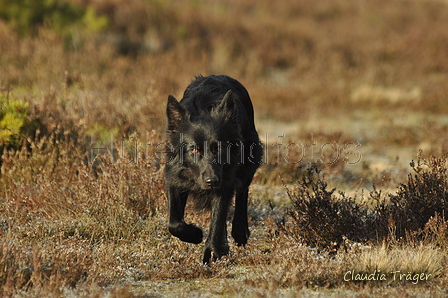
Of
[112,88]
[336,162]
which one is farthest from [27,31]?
[336,162]

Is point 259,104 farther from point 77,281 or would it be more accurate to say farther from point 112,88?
point 77,281

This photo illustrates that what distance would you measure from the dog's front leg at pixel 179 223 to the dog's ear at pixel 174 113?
529 mm

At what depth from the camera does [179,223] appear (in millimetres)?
4168

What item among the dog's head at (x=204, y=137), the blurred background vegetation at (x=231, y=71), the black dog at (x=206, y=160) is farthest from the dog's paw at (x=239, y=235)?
the blurred background vegetation at (x=231, y=71)

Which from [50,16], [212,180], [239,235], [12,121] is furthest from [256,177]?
[50,16]

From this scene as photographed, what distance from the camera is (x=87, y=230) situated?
14.8 feet

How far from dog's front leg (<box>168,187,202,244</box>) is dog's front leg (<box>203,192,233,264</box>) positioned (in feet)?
0.59

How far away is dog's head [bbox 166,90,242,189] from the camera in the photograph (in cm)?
405

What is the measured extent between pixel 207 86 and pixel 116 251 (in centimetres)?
161

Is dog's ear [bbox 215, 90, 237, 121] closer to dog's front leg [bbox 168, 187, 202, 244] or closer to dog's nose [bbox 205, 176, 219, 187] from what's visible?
dog's nose [bbox 205, 176, 219, 187]

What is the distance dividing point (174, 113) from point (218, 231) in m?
1.00

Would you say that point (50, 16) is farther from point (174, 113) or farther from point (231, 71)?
point (174, 113)

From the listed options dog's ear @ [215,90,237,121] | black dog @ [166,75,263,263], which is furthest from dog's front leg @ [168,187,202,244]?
dog's ear @ [215,90,237,121]

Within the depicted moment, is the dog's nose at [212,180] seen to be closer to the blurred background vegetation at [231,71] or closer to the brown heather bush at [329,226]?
the brown heather bush at [329,226]
